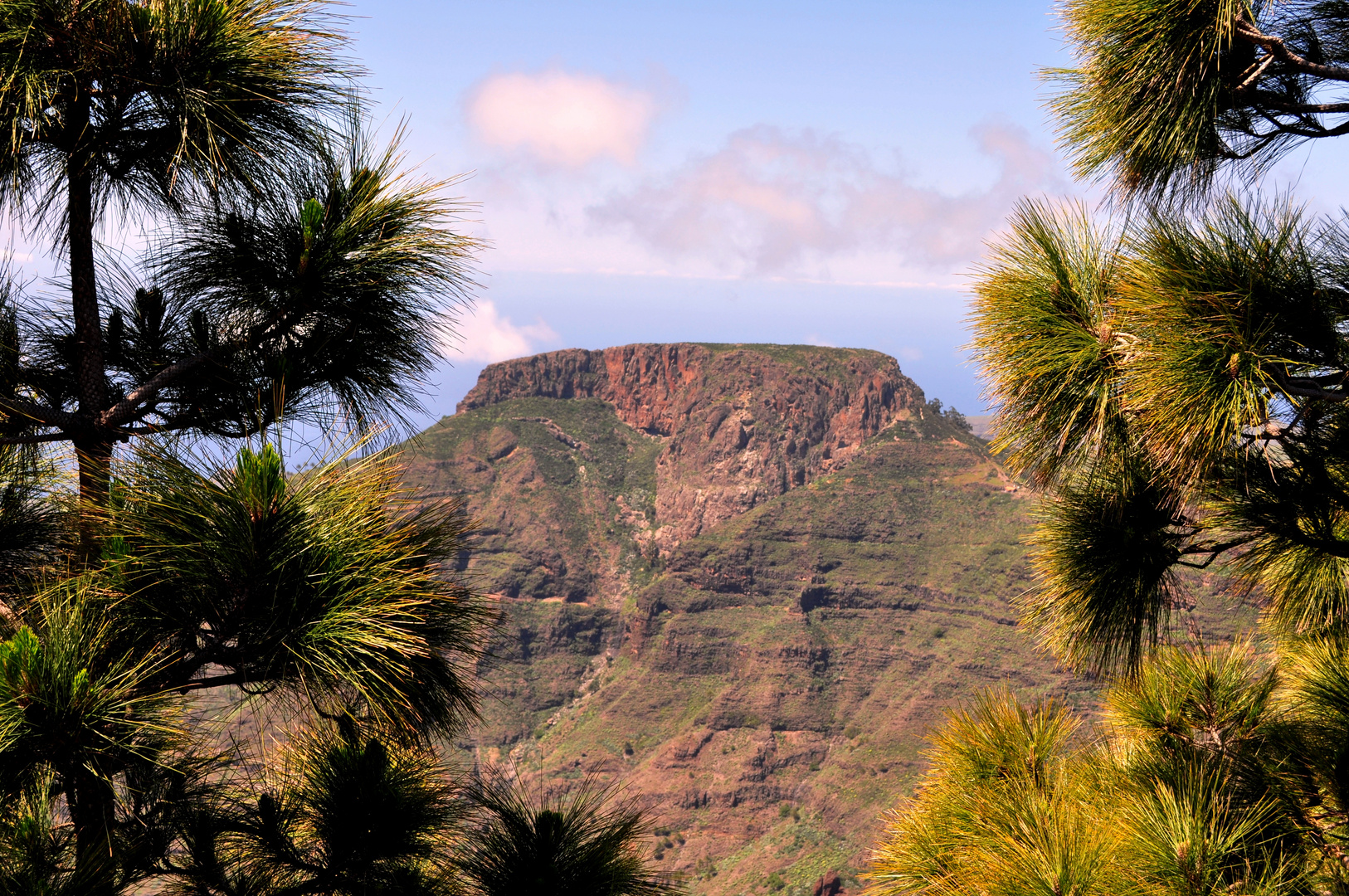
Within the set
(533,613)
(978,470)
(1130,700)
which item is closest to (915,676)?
(978,470)

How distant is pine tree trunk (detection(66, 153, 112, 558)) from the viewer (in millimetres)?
3406

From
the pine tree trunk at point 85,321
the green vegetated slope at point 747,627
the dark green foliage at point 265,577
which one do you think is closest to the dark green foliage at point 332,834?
the dark green foliage at point 265,577

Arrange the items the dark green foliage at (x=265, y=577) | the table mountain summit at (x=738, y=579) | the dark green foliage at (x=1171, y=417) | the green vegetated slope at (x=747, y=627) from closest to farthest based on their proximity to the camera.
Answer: the dark green foliage at (x=265, y=577) → the dark green foliage at (x=1171, y=417) → the green vegetated slope at (x=747, y=627) → the table mountain summit at (x=738, y=579)

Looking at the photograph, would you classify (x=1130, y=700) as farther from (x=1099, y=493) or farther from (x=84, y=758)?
(x=84, y=758)

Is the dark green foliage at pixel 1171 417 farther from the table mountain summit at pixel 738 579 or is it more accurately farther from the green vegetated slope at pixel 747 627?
the table mountain summit at pixel 738 579

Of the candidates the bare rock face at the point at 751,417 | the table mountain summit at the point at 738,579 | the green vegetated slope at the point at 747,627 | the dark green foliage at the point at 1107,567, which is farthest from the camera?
the bare rock face at the point at 751,417

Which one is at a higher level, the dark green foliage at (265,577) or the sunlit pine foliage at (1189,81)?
the sunlit pine foliage at (1189,81)

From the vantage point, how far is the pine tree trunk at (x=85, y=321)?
3.41m

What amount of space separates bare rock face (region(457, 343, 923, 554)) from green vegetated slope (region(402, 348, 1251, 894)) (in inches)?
108

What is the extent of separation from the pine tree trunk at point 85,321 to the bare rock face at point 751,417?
11194 cm

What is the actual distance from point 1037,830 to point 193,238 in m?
4.39

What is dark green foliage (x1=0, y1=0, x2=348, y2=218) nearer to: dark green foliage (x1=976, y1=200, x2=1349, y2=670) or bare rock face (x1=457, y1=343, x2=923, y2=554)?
dark green foliage (x1=976, y1=200, x2=1349, y2=670)

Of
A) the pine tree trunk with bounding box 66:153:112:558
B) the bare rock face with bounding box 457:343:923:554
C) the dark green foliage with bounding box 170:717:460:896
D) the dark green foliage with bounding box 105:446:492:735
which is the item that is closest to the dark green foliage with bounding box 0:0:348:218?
the pine tree trunk with bounding box 66:153:112:558

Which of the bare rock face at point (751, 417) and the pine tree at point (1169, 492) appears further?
the bare rock face at point (751, 417)
